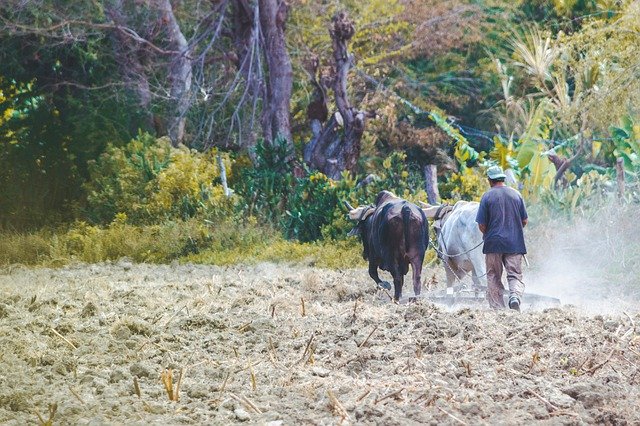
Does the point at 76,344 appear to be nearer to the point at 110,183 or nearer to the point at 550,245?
the point at 550,245

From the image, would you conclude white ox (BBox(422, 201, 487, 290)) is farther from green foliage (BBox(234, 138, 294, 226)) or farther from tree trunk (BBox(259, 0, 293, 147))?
tree trunk (BBox(259, 0, 293, 147))

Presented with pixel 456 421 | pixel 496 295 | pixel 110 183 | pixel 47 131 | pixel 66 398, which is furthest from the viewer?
pixel 47 131

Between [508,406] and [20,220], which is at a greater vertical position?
[508,406]

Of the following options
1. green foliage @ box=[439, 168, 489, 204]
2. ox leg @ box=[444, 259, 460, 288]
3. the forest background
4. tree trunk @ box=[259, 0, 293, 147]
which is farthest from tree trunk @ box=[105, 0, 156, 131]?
ox leg @ box=[444, 259, 460, 288]

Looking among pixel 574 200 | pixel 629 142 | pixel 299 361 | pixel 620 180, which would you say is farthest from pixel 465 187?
pixel 299 361

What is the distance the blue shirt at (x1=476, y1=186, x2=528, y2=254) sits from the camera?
41.2 ft

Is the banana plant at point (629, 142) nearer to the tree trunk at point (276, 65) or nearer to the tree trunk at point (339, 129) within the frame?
the tree trunk at point (339, 129)

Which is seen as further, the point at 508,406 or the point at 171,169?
the point at 171,169

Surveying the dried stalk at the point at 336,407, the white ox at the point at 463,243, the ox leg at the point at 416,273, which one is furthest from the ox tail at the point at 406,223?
the dried stalk at the point at 336,407

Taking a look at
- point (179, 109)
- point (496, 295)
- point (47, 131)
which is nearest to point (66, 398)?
point (496, 295)

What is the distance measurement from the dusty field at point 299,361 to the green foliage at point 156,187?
991 centimetres

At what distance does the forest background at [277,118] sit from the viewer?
21.5 m

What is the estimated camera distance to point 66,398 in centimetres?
749

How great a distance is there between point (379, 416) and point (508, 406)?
838 millimetres
